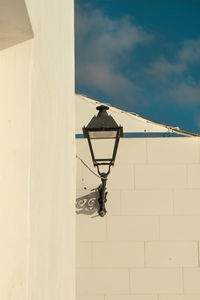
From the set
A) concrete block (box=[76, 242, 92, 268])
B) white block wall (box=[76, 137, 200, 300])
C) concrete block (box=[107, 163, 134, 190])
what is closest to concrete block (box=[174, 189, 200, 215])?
white block wall (box=[76, 137, 200, 300])

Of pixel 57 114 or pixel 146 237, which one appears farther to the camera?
pixel 146 237

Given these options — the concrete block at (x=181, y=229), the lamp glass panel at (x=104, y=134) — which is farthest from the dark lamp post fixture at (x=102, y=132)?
the concrete block at (x=181, y=229)

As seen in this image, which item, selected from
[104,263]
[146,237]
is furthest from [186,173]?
[104,263]

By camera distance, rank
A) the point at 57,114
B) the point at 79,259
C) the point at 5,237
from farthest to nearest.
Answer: the point at 79,259
the point at 57,114
the point at 5,237

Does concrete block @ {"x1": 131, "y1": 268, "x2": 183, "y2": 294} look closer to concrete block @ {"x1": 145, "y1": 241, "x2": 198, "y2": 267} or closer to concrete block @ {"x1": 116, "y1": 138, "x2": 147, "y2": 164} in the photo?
concrete block @ {"x1": 145, "y1": 241, "x2": 198, "y2": 267}

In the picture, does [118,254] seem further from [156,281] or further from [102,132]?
[102,132]

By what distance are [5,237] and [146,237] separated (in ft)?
10.6

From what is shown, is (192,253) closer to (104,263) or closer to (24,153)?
Result: (104,263)

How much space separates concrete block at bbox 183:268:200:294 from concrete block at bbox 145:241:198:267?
6cm

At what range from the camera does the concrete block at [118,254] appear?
13.4 ft

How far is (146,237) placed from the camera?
4.12 metres

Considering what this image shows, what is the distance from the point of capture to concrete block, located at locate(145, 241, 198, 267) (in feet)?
13.4

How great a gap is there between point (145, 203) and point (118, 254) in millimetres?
535

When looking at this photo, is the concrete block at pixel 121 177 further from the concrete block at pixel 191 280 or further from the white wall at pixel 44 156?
the white wall at pixel 44 156
